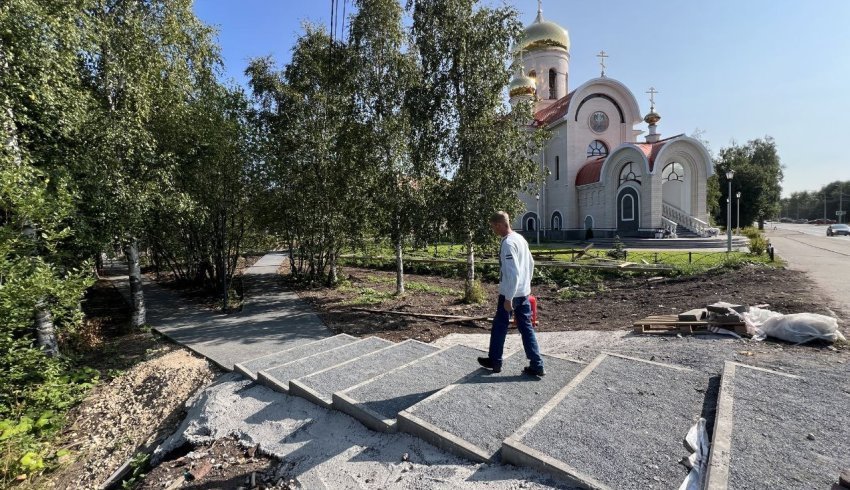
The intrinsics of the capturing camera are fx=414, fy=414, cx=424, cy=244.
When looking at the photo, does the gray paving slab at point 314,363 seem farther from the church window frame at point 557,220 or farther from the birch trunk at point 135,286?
the church window frame at point 557,220

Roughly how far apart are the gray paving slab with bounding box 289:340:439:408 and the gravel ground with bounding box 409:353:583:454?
1.40 meters

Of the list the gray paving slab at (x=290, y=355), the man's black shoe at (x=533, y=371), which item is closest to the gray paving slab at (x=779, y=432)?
the man's black shoe at (x=533, y=371)

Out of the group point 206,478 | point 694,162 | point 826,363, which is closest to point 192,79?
point 206,478

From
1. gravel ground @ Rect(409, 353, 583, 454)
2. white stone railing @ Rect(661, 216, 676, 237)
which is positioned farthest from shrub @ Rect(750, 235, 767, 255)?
gravel ground @ Rect(409, 353, 583, 454)

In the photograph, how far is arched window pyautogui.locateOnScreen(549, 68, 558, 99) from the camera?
3725cm

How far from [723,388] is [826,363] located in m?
2.51

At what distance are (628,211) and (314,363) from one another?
28.9m

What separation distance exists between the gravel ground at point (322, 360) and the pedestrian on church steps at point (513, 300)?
94.7 inches

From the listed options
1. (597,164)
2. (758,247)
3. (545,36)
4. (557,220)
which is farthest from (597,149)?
(758,247)

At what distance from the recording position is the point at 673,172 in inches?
Answer: 1219

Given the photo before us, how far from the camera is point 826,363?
208 inches

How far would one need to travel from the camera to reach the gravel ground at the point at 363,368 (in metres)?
5.09

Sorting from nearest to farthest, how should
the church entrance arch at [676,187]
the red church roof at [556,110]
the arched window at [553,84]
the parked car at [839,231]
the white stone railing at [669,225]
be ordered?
the white stone railing at [669,225] → the church entrance arch at [676,187] → the red church roof at [556,110] → the arched window at [553,84] → the parked car at [839,231]

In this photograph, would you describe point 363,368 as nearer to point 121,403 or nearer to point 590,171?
point 121,403
